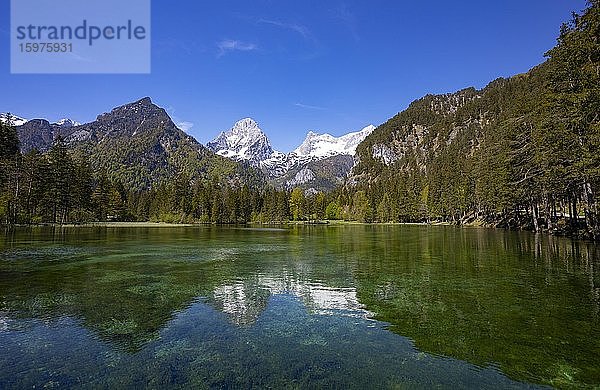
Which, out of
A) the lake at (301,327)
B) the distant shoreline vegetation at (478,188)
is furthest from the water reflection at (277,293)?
the distant shoreline vegetation at (478,188)

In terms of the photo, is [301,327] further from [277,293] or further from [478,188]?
[478,188]

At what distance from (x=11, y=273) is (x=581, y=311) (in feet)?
96.0

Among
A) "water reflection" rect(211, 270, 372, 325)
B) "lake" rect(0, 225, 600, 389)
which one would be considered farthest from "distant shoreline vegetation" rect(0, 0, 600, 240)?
"water reflection" rect(211, 270, 372, 325)

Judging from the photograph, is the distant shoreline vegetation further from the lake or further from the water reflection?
the water reflection

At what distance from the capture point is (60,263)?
1070 inches

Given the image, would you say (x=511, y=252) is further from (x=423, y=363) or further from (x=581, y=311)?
(x=423, y=363)

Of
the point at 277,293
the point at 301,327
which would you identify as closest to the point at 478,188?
the point at 277,293

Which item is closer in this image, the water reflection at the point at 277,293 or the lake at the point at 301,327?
the lake at the point at 301,327

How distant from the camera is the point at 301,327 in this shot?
516 inches

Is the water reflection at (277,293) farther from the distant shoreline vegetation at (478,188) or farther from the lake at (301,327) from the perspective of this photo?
the distant shoreline vegetation at (478,188)

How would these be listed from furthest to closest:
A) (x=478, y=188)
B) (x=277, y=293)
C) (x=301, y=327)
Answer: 1. (x=478, y=188)
2. (x=277, y=293)
3. (x=301, y=327)

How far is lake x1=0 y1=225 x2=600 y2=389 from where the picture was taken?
8898 mm

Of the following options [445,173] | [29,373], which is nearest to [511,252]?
[29,373]

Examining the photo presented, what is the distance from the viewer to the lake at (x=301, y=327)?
350 inches
